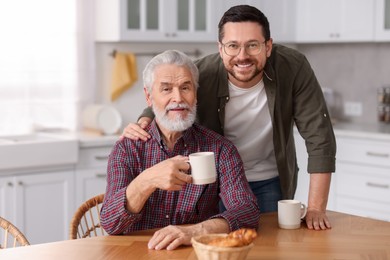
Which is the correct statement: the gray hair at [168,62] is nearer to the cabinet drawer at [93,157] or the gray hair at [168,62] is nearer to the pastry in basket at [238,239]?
the pastry in basket at [238,239]

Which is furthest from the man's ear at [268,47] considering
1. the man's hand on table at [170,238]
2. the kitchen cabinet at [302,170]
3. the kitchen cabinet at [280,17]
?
the kitchen cabinet at [280,17]

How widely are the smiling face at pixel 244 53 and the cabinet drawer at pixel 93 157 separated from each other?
1.96m

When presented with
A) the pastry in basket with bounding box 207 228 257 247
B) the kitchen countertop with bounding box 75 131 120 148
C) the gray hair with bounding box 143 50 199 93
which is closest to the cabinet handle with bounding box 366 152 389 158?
the kitchen countertop with bounding box 75 131 120 148

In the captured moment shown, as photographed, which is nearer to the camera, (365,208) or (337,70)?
(365,208)

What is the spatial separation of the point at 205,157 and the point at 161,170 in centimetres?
15

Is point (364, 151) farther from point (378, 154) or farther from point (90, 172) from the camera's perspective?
point (90, 172)

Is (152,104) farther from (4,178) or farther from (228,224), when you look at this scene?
(4,178)

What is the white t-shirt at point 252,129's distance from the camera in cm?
289

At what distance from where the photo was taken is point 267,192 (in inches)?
119

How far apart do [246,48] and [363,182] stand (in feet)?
8.10

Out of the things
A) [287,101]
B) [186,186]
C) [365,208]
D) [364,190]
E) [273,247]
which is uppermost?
[287,101]

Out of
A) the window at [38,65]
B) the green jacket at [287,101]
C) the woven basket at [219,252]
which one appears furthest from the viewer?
the window at [38,65]

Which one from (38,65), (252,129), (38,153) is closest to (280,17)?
(38,65)

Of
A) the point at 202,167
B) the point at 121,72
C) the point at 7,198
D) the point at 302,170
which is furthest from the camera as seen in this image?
the point at 302,170
